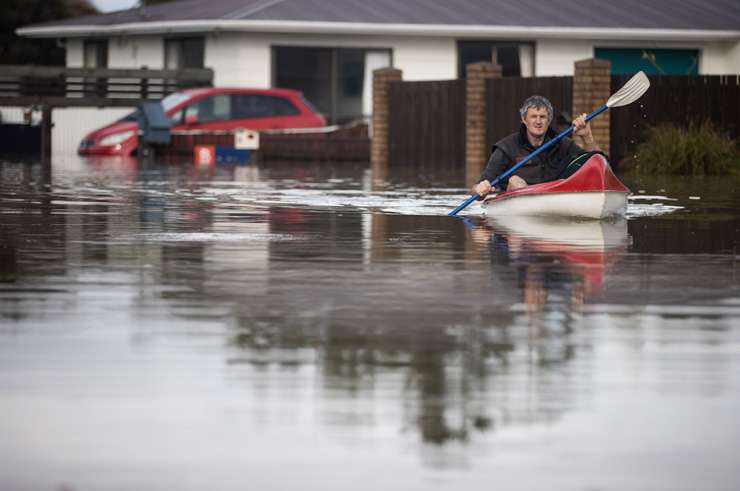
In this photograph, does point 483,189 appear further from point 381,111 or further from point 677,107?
point 381,111

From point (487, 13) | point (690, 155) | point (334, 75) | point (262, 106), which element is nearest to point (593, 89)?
point (690, 155)

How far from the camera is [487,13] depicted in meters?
46.1

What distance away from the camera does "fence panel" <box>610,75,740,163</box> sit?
108 feet

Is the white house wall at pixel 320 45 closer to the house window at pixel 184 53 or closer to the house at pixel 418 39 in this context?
the house at pixel 418 39

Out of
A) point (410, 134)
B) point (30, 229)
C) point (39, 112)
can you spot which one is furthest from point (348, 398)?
point (39, 112)

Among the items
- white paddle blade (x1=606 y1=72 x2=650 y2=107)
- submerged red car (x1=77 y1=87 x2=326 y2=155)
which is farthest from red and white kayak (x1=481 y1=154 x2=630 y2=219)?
submerged red car (x1=77 y1=87 x2=326 y2=155)

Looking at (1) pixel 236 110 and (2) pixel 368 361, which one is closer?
(2) pixel 368 361

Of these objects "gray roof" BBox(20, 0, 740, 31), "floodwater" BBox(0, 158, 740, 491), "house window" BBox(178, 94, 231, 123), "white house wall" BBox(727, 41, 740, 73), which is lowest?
"floodwater" BBox(0, 158, 740, 491)

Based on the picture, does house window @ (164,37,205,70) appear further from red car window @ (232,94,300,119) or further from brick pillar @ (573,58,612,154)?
brick pillar @ (573,58,612,154)

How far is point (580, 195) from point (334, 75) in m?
29.8

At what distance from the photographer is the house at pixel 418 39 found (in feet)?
147

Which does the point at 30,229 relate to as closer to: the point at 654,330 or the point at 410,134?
the point at 654,330

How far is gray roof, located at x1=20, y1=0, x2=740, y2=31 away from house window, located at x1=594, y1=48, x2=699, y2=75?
0.94 metres

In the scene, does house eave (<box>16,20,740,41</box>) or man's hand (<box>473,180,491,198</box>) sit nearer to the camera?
man's hand (<box>473,180,491,198</box>)
